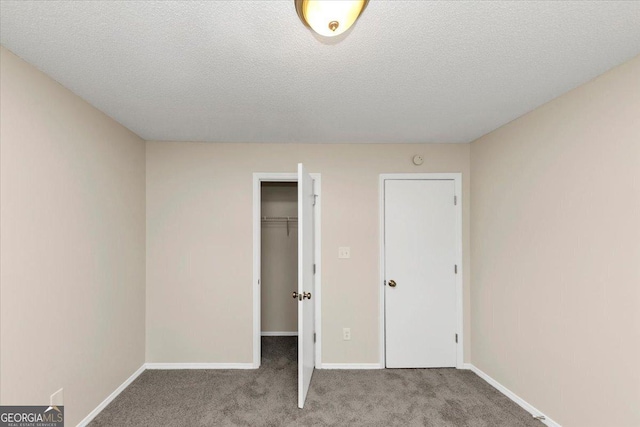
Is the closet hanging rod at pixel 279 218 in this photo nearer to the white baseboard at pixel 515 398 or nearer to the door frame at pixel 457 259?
the door frame at pixel 457 259

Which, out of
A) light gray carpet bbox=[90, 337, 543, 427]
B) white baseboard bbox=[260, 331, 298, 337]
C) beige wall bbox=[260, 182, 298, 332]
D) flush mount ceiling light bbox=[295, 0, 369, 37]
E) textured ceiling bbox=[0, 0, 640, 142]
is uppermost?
textured ceiling bbox=[0, 0, 640, 142]

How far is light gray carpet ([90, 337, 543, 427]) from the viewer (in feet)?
7.46

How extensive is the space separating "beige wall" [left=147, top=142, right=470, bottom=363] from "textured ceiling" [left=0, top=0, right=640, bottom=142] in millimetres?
713

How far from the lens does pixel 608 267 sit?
5.82 ft

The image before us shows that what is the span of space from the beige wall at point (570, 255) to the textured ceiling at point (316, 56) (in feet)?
0.85

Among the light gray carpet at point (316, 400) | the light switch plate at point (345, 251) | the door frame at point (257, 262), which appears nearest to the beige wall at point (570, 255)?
the light gray carpet at point (316, 400)

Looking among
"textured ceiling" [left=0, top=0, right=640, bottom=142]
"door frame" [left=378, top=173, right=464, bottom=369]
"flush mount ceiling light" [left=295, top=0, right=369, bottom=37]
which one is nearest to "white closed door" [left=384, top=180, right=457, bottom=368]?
"door frame" [left=378, top=173, right=464, bottom=369]

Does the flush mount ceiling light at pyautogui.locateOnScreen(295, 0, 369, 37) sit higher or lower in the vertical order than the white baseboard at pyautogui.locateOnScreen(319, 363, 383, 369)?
higher

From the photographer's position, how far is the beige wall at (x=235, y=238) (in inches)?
123

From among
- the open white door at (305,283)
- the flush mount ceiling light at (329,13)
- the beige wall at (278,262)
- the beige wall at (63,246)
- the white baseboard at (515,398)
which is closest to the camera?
the flush mount ceiling light at (329,13)

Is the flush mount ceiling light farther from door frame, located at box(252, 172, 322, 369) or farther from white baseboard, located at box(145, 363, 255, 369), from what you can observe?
white baseboard, located at box(145, 363, 255, 369)

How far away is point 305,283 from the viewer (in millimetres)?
A: 2635

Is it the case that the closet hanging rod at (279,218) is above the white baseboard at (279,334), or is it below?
above

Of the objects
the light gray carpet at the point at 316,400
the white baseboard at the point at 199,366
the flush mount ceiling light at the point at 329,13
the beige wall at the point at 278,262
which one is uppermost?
the flush mount ceiling light at the point at 329,13
